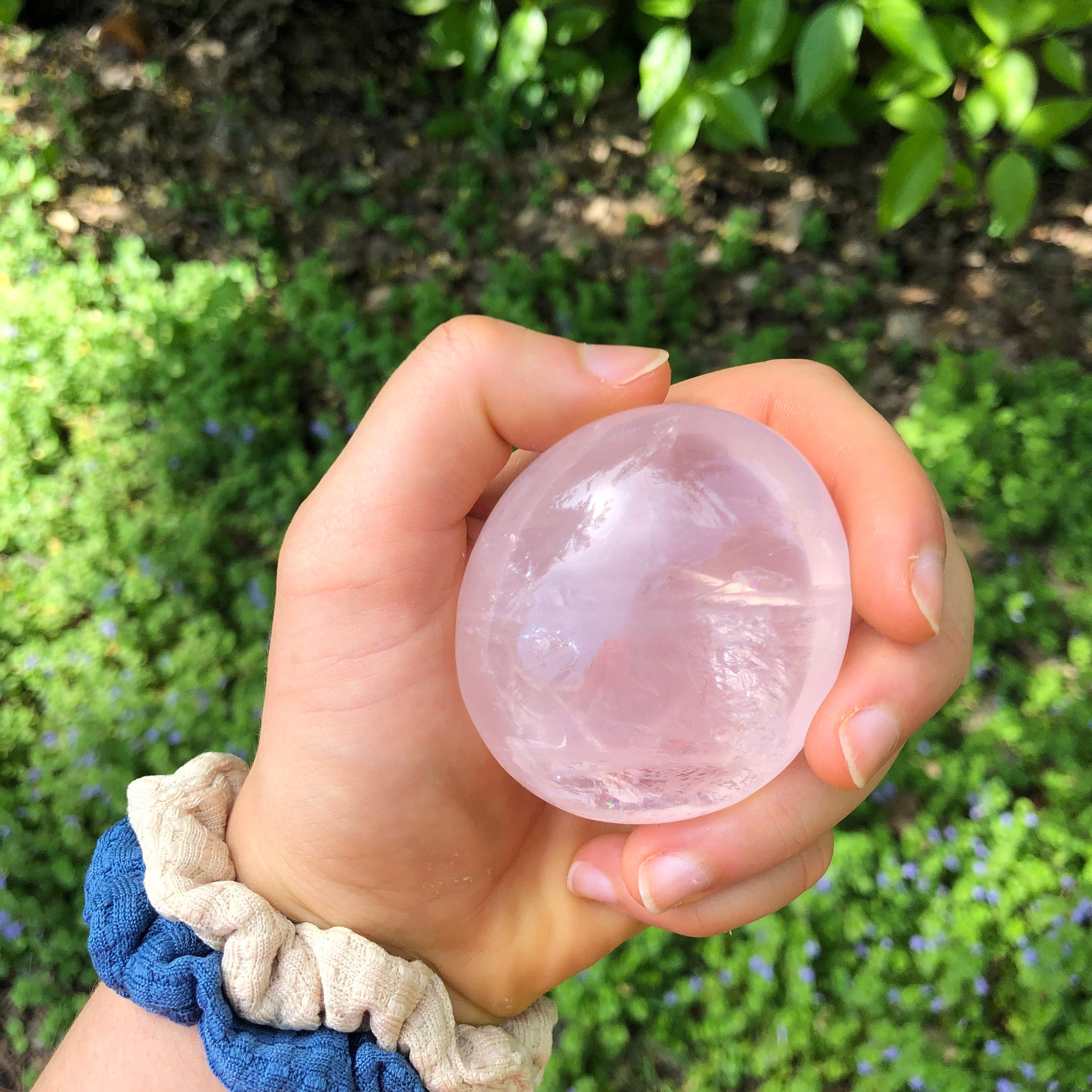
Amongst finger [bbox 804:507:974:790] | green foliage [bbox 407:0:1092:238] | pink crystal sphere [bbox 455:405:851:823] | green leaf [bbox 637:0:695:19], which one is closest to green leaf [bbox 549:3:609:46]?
green foliage [bbox 407:0:1092:238]

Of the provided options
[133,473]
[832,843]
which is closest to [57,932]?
[133,473]

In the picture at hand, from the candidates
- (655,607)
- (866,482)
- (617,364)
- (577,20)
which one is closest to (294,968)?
(655,607)

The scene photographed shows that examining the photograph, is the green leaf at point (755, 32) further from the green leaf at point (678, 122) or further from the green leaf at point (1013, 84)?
the green leaf at point (1013, 84)

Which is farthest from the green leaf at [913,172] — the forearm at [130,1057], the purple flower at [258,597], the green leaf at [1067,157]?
the forearm at [130,1057]

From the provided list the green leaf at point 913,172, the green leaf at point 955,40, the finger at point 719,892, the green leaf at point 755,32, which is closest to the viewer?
the finger at point 719,892

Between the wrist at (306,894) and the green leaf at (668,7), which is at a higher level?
the green leaf at (668,7)

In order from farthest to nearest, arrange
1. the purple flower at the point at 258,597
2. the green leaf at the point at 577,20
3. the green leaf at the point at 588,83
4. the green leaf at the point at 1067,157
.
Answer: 1. the green leaf at the point at 588,83
2. the green leaf at the point at 1067,157
3. the green leaf at the point at 577,20
4. the purple flower at the point at 258,597

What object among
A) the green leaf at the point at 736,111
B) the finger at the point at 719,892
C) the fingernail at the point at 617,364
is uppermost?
the fingernail at the point at 617,364

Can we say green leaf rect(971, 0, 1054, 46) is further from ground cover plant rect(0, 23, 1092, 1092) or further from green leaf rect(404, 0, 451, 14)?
green leaf rect(404, 0, 451, 14)

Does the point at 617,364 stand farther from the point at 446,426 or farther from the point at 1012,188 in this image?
the point at 1012,188
